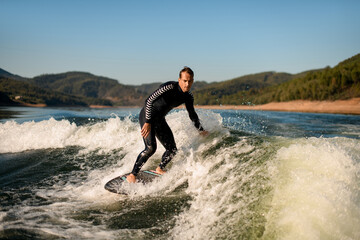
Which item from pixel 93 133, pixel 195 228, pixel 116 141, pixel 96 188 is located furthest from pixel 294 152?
pixel 93 133

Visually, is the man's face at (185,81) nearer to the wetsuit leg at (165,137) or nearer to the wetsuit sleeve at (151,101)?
the wetsuit sleeve at (151,101)

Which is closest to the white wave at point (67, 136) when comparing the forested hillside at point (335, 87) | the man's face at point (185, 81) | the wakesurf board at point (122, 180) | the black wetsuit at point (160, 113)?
the wakesurf board at point (122, 180)

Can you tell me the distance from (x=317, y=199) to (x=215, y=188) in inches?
60.5

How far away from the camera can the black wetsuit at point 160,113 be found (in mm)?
4328

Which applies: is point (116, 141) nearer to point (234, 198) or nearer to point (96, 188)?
point (96, 188)

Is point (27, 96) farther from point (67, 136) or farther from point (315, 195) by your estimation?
point (315, 195)

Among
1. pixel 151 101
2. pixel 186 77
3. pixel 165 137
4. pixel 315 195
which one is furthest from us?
pixel 165 137

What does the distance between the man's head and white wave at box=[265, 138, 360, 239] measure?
195cm

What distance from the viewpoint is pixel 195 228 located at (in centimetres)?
307

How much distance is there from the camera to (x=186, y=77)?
165 inches

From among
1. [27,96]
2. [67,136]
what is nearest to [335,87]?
[67,136]

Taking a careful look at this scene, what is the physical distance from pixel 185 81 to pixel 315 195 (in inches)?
101

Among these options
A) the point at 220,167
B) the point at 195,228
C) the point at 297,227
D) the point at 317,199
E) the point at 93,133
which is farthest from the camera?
the point at 93,133

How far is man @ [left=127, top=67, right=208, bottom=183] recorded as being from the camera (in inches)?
169
